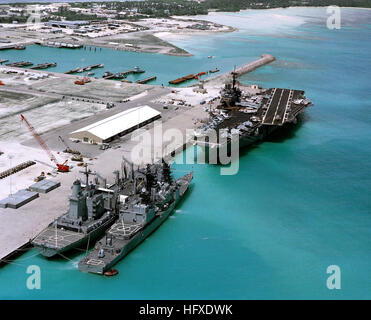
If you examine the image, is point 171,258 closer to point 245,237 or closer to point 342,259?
point 245,237

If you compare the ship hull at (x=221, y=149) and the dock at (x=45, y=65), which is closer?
the ship hull at (x=221, y=149)

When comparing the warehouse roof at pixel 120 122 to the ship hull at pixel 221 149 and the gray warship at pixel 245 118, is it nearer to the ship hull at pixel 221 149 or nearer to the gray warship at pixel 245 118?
the gray warship at pixel 245 118

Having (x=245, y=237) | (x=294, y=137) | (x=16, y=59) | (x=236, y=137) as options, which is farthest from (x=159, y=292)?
(x=16, y=59)

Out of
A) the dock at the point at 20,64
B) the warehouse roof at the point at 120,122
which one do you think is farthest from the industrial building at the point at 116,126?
the dock at the point at 20,64

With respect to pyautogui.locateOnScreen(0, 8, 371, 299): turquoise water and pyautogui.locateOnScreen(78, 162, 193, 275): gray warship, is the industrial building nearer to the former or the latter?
A: pyautogui.locateOnScreen(0, 8, 371, 299): turquoise water

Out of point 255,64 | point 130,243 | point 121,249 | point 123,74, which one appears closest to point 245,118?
point 130,243

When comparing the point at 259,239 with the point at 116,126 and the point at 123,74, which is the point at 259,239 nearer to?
the point at 116,126

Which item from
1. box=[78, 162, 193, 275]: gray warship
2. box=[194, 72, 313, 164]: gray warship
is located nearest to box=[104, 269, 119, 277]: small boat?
box=[78, 162, 193, 275]: gray warship
